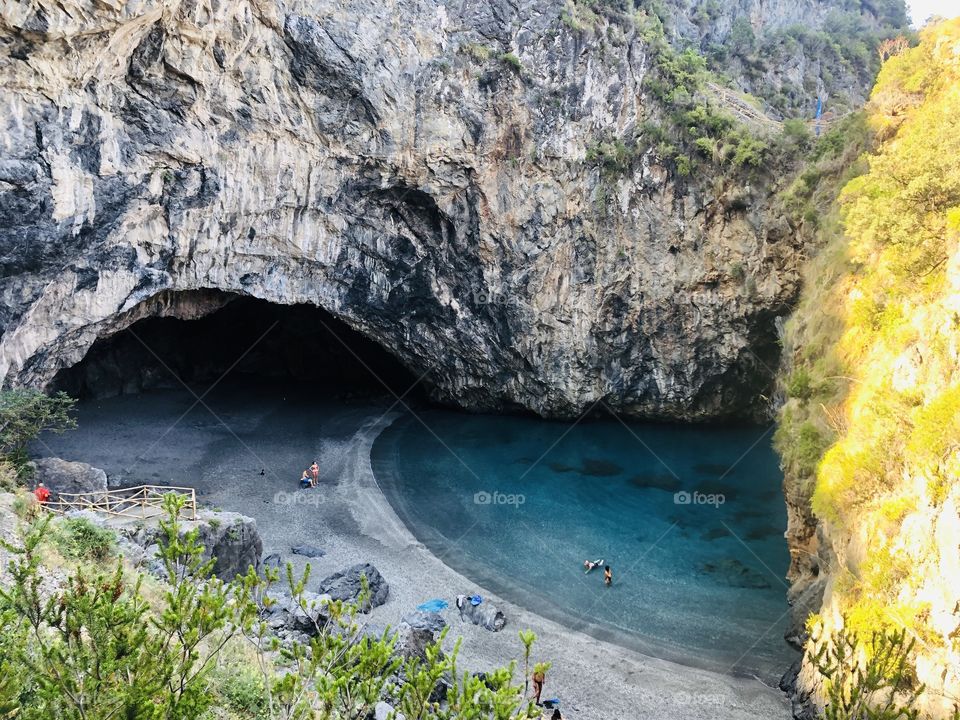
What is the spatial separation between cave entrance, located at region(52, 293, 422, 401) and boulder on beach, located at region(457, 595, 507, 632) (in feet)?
62.6

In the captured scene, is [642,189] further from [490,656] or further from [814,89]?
[490,656]

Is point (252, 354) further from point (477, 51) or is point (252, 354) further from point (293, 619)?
point (293, 619)

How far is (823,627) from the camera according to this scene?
14.0 meters

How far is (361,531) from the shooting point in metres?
22.7

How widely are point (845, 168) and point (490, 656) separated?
17.6 m

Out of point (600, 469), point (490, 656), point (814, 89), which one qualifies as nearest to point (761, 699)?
point (490, 656)

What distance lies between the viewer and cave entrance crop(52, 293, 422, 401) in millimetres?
34938

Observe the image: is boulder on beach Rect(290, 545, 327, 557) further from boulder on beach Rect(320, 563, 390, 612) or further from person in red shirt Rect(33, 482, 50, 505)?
person in red shirt Rect(33, 482, 50, 505)

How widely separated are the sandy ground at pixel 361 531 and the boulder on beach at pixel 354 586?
0.94 ft

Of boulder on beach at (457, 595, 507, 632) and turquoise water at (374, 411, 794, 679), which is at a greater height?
turquoise water at (374, 411, 794, 679)

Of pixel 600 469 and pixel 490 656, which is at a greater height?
pixel 600 469

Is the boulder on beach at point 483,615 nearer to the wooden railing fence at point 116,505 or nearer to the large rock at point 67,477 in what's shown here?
the wooden railing fence at point 116,505

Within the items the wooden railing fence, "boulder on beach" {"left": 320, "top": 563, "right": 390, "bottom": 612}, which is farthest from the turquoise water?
the wooden railing fence

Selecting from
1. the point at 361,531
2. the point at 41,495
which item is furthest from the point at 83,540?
the point at 361,531
